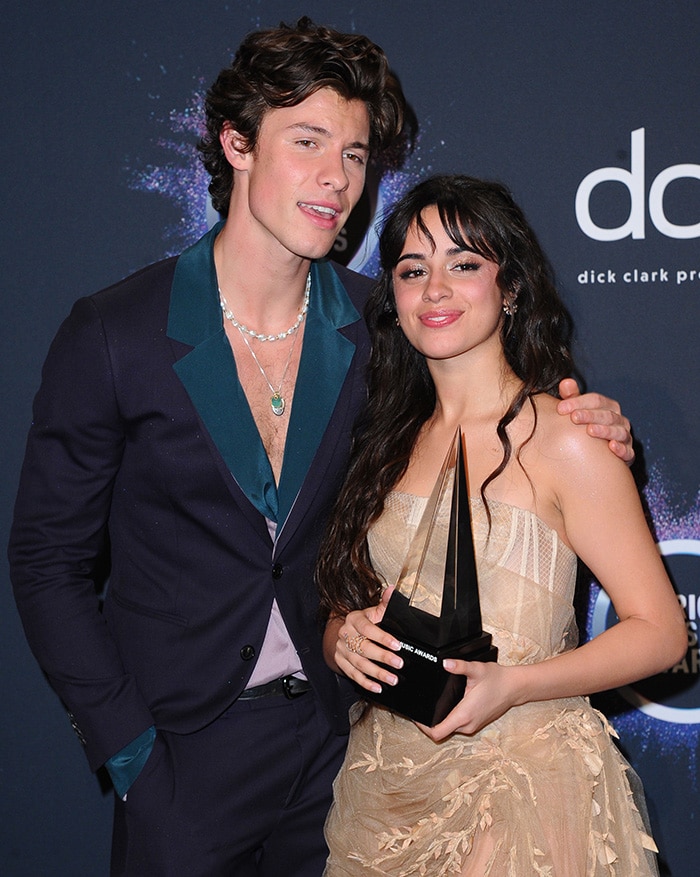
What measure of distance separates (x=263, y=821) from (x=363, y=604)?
535 millimetres

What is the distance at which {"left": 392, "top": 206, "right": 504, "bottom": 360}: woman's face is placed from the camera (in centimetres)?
196

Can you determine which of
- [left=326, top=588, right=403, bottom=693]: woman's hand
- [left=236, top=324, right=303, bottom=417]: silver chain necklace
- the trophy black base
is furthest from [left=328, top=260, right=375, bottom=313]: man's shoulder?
the trophy black base

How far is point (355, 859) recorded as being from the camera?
75.0 inches

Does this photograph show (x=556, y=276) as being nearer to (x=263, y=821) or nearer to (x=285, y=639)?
(x=285, y=639)

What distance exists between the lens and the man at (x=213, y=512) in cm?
203

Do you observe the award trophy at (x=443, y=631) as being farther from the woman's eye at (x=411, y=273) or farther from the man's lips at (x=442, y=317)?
the woman's eye at (x=411, y=273)

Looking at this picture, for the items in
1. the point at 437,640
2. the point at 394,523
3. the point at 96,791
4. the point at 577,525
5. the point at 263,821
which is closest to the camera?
the point at 437,640

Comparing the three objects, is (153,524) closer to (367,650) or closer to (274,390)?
(274,390)

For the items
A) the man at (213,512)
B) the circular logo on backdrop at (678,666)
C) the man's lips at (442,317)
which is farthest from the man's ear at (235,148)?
the circular logo on backdrop at (678,666)

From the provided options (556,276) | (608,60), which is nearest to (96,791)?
(556,276)

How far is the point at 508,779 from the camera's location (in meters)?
1.74

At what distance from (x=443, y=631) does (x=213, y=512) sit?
0.64 meters

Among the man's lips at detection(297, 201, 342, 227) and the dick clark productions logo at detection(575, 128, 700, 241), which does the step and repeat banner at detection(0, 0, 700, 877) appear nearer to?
the dick clark productions logo at detection(575, 128, 700, 241)

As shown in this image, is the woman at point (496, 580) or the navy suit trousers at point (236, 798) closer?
the woman at point (496, 580)
